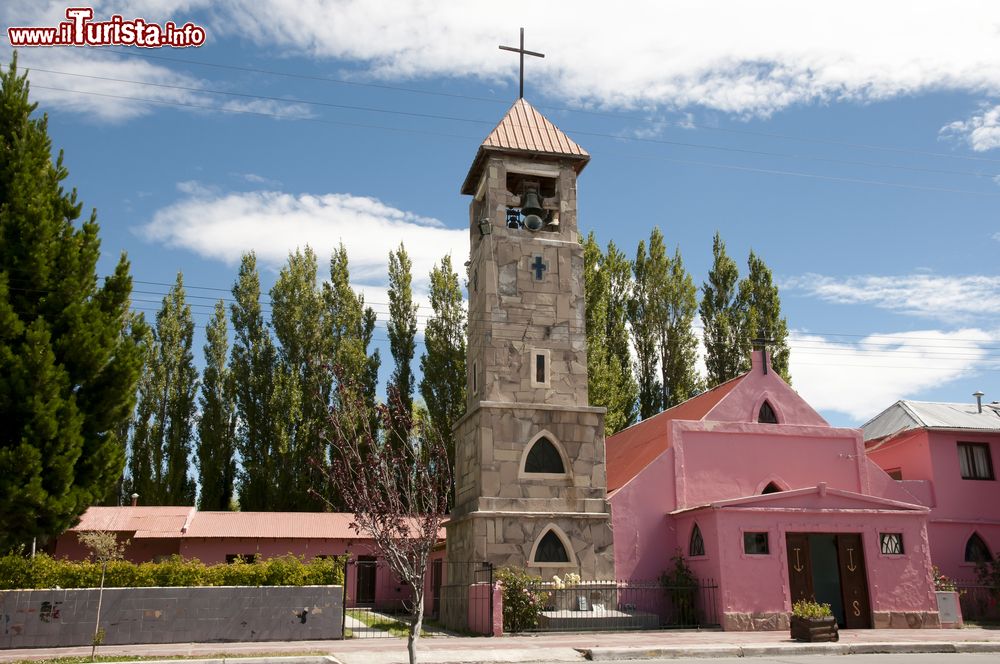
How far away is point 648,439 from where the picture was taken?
2833 cm

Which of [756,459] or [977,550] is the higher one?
[756,459]

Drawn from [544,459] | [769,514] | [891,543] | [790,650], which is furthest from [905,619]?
[544,459]

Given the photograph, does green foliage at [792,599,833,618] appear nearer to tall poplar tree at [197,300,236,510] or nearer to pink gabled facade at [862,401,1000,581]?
pink gabled facade at [862,401,1000,581]

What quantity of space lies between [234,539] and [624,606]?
14505 mm

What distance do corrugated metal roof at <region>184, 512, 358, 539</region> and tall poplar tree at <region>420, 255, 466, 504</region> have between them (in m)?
6.47

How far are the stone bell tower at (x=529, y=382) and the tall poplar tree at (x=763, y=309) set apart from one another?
15.6 metres

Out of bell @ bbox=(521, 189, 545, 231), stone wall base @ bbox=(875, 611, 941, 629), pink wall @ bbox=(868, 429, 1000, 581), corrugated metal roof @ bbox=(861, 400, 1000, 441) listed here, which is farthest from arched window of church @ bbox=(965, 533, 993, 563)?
bell @ bbox=(521, 189, 545, 231)

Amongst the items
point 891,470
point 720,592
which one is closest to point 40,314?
point 720,592

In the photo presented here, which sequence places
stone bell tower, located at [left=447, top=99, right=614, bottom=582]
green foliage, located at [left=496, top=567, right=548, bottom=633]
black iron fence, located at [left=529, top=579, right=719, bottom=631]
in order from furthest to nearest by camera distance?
stone bell tower, located at [left=447, top=99, right=614, bottom=582]
black iron fence, located at [left=529, top=579, right=719, bottom=631]
green foliage, located at [left=496, top=567, right=548, bottom=633]

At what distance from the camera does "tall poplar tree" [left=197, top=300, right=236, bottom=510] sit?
1492 inches

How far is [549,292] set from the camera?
81.9ft

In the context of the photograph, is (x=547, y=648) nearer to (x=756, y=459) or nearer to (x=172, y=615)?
(x=172, y=615)

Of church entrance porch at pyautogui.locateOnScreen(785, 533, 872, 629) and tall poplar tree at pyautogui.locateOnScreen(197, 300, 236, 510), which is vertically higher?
tall poplar tree at pyautogui.locateOnScreen(197, 300, 236, 510)

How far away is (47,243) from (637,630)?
1600 cm
